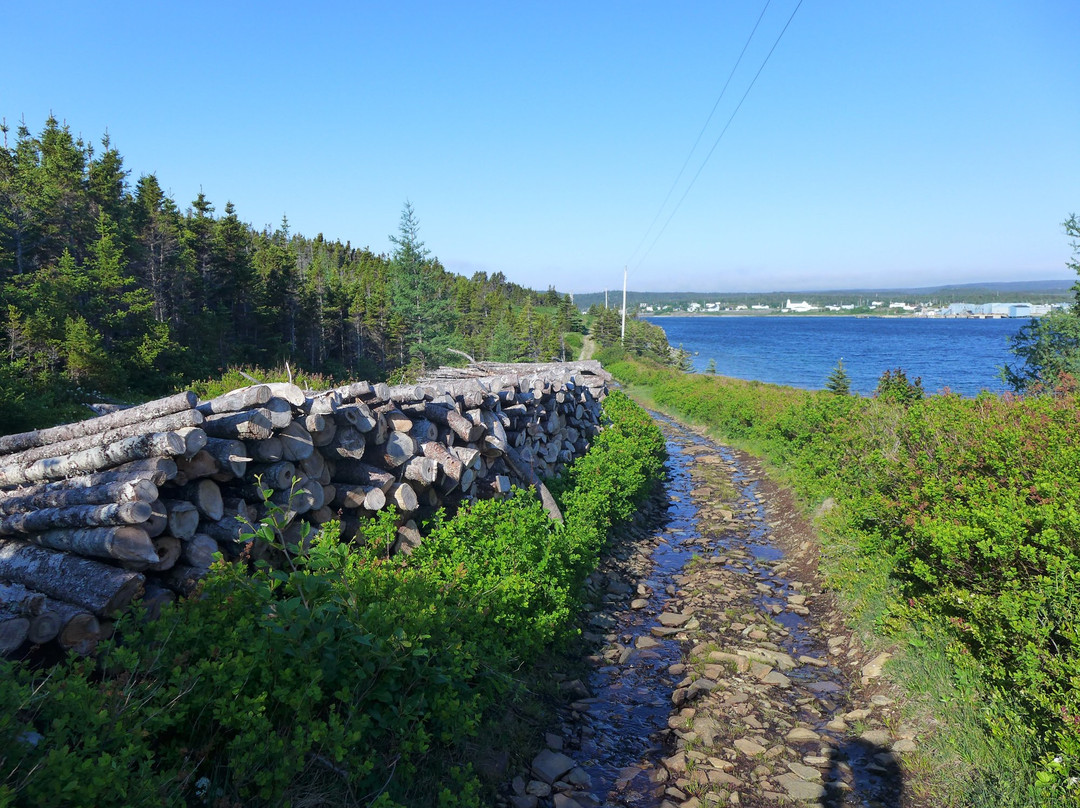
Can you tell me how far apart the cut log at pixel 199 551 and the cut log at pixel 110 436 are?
897 millimetres

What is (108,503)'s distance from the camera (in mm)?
4203

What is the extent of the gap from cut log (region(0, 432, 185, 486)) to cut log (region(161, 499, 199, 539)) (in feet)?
1.25

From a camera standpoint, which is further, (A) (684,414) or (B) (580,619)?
(A) (684,414)

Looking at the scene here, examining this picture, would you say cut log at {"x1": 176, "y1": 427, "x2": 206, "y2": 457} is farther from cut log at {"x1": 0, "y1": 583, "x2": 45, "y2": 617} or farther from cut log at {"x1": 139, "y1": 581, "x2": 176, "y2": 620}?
cut log at {"x1": 0, "y1": 583, "x2": 45, "y2": 617}

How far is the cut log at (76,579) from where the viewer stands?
150 inches

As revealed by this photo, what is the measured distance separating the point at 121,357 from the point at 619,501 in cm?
2057

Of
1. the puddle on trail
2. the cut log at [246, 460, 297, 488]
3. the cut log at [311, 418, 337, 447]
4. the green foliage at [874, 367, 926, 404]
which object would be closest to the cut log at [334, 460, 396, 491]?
the cut log at [311, 418, 337, 447]

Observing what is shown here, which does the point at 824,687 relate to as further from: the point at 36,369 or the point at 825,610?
the point at 36,369

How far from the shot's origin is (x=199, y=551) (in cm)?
454

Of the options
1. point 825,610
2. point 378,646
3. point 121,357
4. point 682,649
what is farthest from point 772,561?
point 121,357

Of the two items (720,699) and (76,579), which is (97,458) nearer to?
(76,579)

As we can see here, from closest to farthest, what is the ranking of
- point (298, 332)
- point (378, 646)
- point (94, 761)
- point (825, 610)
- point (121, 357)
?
point (94, 761) < point (378, 646) < point (825, 610) < point (121, 357) < point (298, 332)

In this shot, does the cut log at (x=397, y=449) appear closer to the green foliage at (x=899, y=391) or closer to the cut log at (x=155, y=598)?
the cut log at (x=155, y=598)

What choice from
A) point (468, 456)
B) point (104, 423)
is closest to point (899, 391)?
point (468, 456)
